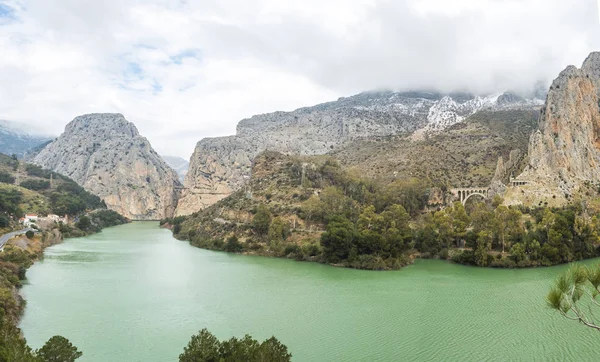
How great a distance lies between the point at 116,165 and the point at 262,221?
89.7 metres

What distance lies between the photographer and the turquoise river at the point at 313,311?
18328 mm

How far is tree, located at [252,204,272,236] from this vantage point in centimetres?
4909

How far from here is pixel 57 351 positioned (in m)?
14.2

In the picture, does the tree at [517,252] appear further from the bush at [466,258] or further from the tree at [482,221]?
the tree at [482,221]

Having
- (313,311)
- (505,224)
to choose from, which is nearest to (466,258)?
(505,224)

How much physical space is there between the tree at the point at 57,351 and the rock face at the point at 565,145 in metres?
52.7

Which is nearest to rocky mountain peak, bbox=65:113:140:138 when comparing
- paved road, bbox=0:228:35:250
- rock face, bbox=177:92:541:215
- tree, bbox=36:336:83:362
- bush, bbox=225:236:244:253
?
rock face, bbox=177:92:541:215

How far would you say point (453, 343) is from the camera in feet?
62.4

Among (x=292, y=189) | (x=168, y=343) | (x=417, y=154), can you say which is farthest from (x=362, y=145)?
(x=168, y=343)

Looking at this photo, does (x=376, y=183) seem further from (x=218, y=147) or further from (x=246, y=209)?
(x=218, y=147)

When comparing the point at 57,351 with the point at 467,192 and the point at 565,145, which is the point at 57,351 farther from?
the point at 565,145

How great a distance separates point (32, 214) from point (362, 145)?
60.2 m

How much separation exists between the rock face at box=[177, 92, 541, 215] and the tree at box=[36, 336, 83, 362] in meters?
85.4

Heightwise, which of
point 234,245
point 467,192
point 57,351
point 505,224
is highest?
point 467,192
